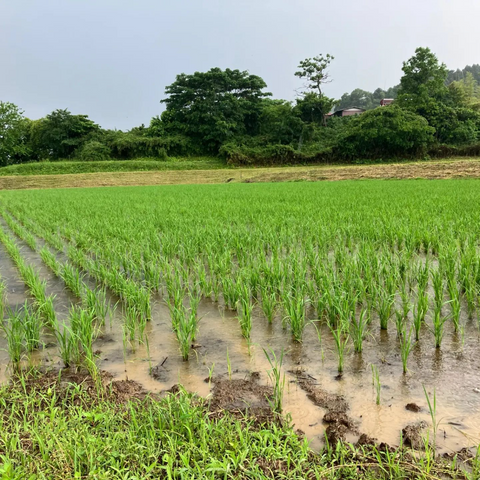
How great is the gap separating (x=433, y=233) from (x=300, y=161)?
26.7 metres

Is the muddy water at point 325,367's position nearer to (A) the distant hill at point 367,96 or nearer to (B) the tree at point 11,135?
(B) the tree at point 11,135

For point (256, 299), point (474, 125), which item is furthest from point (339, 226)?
point (474, 125)

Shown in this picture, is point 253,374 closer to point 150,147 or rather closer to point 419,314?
point 419,314

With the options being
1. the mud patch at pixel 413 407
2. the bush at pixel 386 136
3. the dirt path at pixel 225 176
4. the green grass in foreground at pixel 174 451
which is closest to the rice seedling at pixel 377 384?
the mud patch at pixel 413 407

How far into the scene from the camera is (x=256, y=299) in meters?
2.91

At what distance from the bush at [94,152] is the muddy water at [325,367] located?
1279 inches

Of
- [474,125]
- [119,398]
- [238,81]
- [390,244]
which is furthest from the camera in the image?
[238,81]

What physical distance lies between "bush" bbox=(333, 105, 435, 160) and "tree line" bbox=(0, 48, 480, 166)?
0.08m

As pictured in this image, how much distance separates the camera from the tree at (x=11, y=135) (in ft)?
114

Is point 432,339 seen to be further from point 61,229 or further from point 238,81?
point 238,81

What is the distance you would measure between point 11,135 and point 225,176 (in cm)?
2469

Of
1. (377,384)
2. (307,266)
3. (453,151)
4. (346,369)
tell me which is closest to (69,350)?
(346,369)

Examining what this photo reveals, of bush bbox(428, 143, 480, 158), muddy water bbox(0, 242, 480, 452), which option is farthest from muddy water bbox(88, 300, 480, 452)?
bush bbox(428, 143, 480, 158)

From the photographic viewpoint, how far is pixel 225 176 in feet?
88.2
